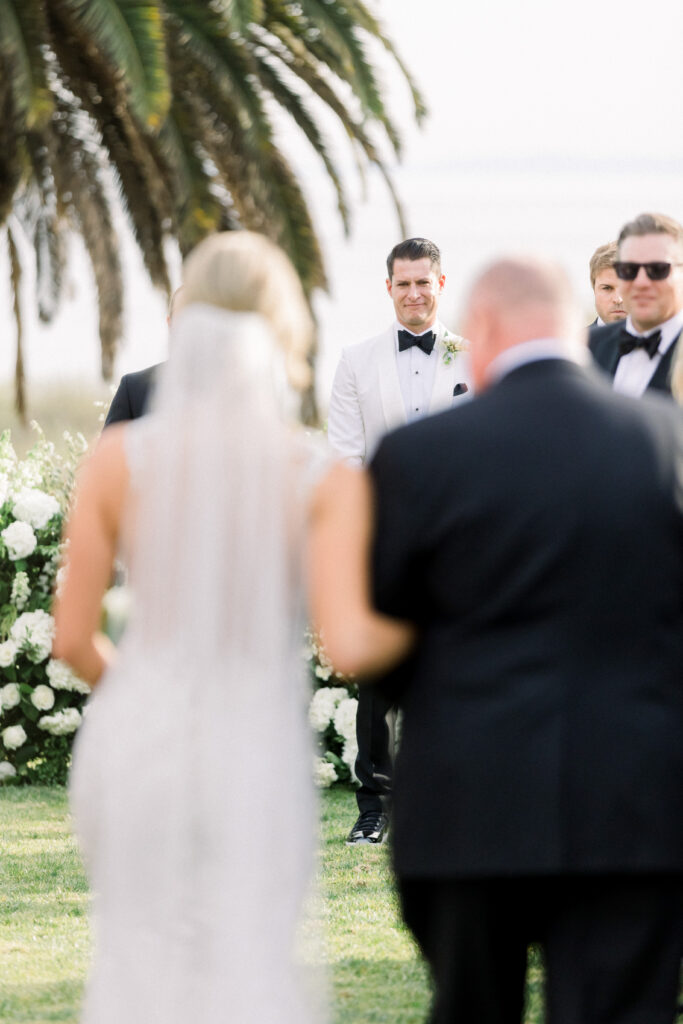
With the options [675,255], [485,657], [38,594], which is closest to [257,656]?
[485,657]

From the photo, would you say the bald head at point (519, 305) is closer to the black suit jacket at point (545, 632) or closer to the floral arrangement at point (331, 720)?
the black suit jacket at point (545, 632)

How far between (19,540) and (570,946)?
20.4 feet

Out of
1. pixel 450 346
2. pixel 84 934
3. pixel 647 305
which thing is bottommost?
pixel 84 934

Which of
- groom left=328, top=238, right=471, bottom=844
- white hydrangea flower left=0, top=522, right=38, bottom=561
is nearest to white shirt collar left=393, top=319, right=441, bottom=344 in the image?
groom left=328, top=238, right=471, bottom=844

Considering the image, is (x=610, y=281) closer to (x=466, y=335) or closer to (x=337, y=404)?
(x=337, y=404)

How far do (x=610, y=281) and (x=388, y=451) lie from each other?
423 cm

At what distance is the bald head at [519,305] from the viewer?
9.04 ft

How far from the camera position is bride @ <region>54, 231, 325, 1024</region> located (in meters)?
2.67

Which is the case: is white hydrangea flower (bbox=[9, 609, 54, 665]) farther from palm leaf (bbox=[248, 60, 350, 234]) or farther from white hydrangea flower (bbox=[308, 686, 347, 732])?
palm leaf (bbox=[248, 60, 350, 234])

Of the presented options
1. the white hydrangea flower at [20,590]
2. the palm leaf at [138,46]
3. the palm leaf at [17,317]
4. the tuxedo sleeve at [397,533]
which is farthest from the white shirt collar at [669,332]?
the palm leaf at [17,317]

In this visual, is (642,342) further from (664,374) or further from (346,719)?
(346,719)

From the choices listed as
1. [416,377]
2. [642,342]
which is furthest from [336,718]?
[642,342]

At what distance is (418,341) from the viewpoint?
6785mm

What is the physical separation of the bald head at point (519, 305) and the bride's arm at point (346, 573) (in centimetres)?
38
